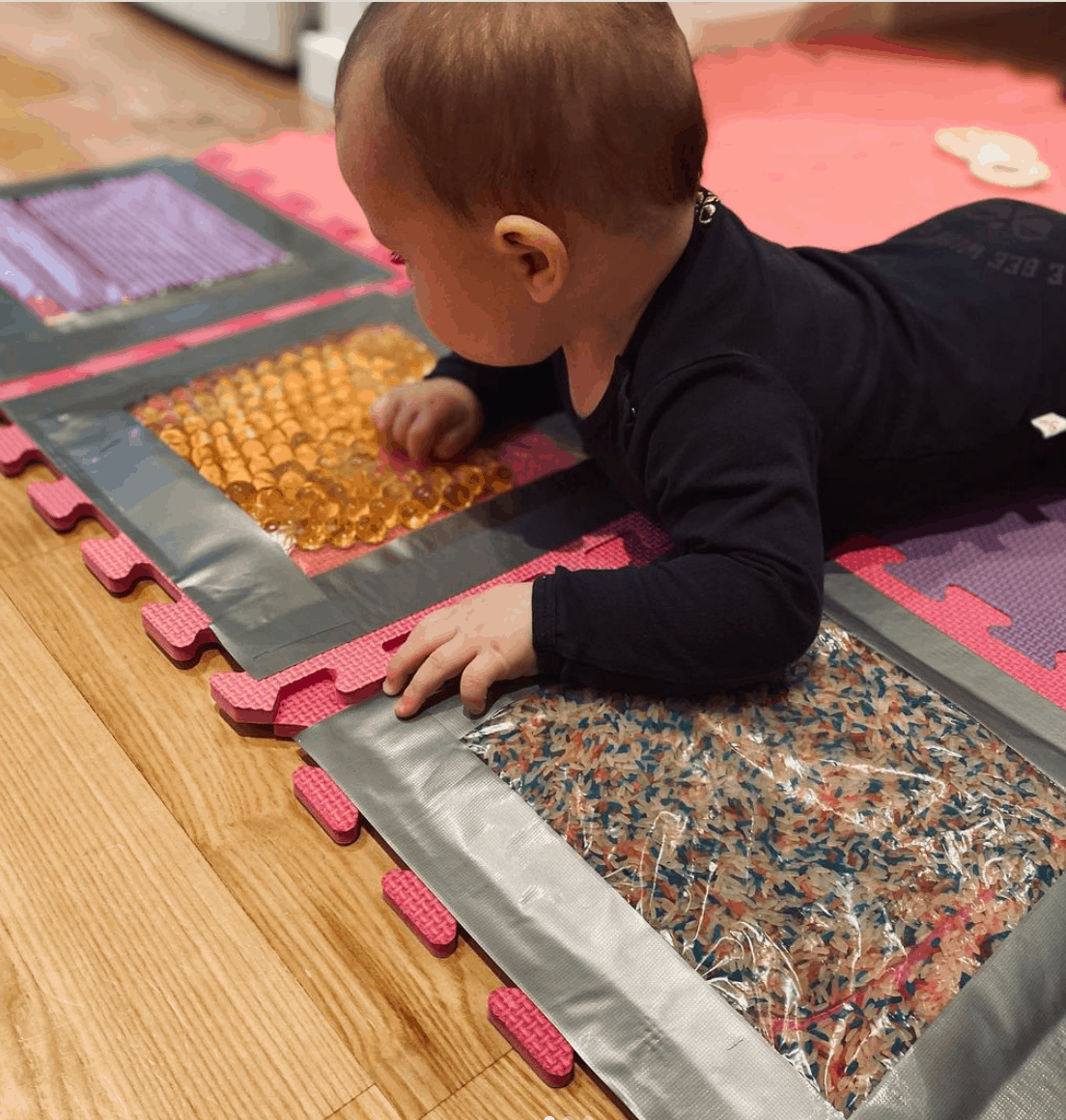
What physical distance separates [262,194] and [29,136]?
0.43 metres

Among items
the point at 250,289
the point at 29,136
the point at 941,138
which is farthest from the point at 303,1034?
the point at 941,138

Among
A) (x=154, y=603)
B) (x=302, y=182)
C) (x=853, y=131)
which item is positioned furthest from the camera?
(x=853, y=131)

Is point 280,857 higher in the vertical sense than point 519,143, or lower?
lower

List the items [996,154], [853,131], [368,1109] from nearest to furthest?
[368,1109] < [996,154] < [853,131]

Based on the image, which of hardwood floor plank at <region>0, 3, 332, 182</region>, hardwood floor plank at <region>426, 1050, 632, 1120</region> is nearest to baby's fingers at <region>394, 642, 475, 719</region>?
hardwood floor plank at <region>426, 1050, 632, 1120</region>

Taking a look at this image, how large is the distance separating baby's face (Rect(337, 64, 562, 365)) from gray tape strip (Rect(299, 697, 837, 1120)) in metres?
0.23

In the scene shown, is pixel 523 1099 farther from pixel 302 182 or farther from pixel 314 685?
pixel 302 182

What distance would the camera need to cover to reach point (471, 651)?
2.08 ft

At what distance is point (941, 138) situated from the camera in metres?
1.54

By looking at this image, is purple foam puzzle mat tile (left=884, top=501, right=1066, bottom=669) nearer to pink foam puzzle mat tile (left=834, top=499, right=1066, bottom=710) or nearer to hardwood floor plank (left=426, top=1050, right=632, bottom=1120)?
pink foam puzzle mat tile (left=834, top=499, right=1066, bottom=710)

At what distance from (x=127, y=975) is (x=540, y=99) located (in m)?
0.48

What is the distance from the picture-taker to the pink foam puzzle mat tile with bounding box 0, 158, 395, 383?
1.01m

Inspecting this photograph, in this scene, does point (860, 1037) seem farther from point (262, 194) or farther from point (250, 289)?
point (262, 194)

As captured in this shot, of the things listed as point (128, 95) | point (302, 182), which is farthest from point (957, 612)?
point (128, 95)
